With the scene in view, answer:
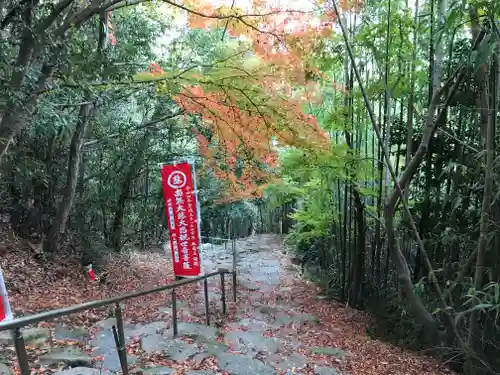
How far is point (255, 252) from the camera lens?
629 inches

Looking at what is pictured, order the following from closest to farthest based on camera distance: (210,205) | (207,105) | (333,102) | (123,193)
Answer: (207,105), (333,102), (123,193), (210,205)

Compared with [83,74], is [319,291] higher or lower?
lower

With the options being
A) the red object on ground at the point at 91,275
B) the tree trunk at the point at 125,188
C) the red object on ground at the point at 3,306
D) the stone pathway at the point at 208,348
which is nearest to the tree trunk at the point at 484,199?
the stone pathway at the point at 208,348

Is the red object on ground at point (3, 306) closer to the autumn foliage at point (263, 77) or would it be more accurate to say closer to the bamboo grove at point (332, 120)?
the bamboo grove at point (332, 120)

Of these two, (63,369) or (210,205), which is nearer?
(63,369)

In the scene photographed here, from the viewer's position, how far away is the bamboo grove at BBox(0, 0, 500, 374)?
4.46 meters

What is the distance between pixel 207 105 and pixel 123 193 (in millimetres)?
5373

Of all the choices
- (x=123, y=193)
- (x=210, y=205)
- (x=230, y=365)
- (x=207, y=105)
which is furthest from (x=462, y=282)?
(x=210, y=205)

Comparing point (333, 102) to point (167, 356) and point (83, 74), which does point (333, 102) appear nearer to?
point (83, 74)

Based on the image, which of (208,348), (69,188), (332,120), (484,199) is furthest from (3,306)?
(332,120)

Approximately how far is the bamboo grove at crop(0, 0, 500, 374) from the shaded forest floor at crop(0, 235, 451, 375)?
60cm

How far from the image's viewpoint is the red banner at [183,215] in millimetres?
6816

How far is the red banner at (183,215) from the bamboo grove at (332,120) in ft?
3.10

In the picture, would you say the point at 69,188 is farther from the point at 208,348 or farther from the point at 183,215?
the point at 208,348
